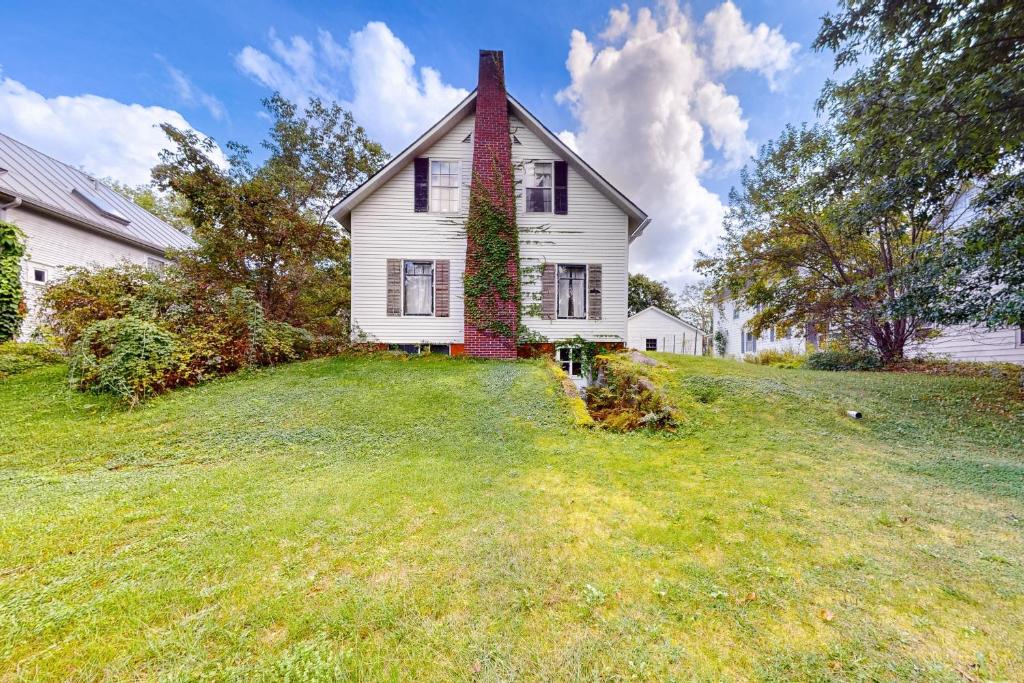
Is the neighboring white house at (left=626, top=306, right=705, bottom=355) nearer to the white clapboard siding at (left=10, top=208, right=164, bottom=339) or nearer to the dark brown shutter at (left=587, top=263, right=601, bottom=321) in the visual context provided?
the dark brown shutter at (left=587, top=263, right=601, bottom=321)

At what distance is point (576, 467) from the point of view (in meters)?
Result: 4.34

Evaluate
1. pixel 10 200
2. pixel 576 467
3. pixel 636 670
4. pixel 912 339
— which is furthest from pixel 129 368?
pixel 912 339

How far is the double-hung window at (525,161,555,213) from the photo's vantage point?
34.7 ft

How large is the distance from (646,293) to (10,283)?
1355 inches

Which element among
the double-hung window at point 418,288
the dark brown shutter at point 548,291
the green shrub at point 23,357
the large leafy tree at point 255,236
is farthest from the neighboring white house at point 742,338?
the green shrub at point 23,357

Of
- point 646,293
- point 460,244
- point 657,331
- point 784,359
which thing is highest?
point 646,293

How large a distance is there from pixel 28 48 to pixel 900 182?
22244 millimetres

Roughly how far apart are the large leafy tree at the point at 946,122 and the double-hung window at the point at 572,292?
21.0 feet

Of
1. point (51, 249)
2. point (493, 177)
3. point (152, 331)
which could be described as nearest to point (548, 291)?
point (493, 177)

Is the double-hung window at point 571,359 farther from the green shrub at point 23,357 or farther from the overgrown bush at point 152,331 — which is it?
the green shrub at point 23,357

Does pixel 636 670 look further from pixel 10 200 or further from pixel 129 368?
pixel 10 200

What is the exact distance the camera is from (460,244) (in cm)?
1022

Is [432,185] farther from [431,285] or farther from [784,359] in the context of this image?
[784,359]

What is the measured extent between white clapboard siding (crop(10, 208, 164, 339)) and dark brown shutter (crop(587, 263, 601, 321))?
12795 millimetres
